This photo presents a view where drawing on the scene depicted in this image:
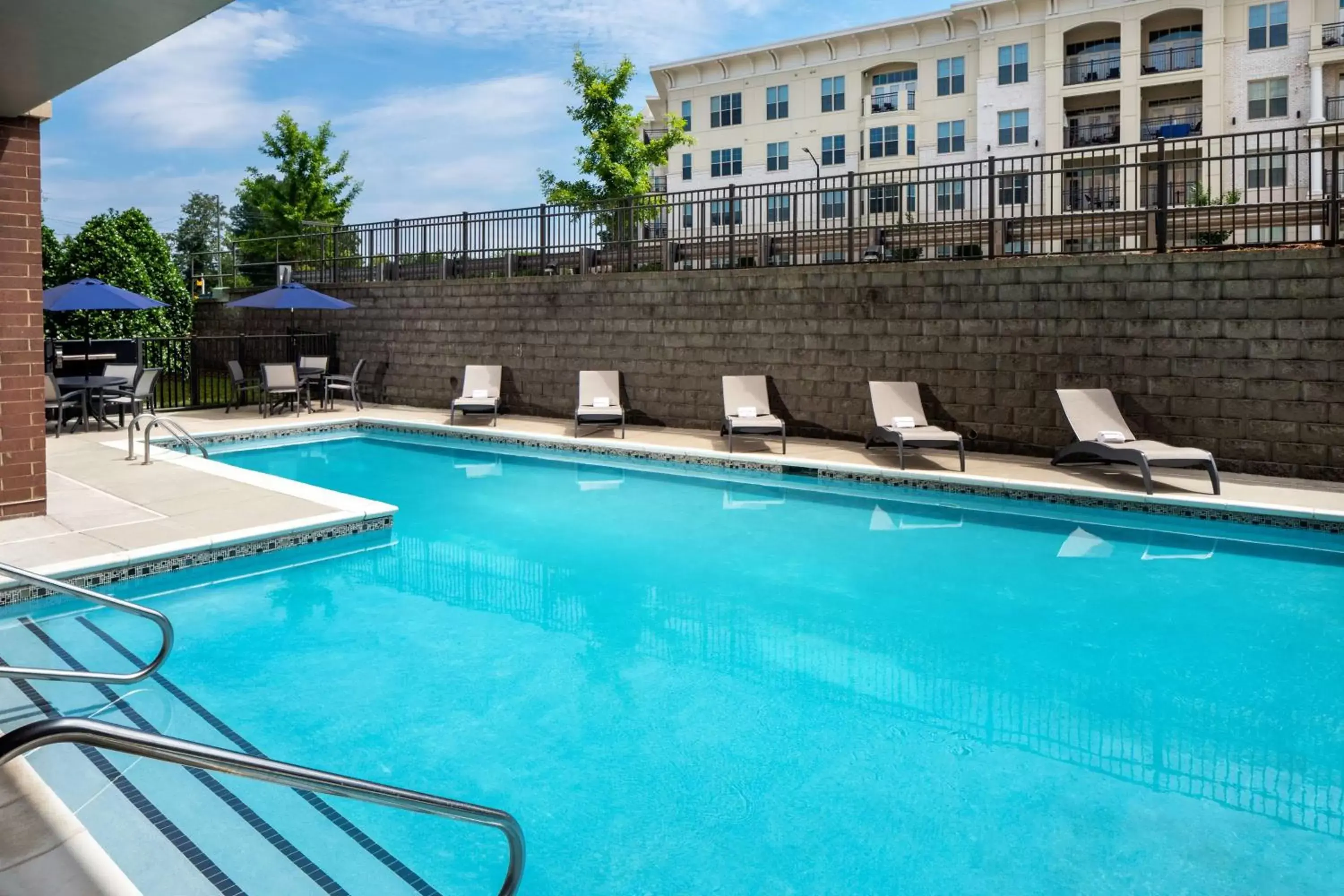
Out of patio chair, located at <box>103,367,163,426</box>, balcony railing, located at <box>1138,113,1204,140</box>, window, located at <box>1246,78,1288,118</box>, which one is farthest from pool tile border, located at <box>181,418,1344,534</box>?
window, located at <box>1246,78,1288,118</box>

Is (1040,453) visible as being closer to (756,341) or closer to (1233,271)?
(1233,271)

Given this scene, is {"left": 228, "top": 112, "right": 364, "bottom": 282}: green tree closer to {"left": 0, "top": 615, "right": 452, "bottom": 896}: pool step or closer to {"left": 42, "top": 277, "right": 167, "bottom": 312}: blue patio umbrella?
{"left": 42, "top": 277, "right": 167, "bottom": 312}: blue patio umbrella

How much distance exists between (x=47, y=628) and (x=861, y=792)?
467cm

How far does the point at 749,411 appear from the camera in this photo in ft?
37.7

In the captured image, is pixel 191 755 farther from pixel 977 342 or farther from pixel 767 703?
pixel 977 342

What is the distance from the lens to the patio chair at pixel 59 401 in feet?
39.5

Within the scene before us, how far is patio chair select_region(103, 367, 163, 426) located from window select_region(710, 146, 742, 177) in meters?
31.7

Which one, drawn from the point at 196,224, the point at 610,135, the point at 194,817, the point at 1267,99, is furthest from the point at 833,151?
the point at 196,224

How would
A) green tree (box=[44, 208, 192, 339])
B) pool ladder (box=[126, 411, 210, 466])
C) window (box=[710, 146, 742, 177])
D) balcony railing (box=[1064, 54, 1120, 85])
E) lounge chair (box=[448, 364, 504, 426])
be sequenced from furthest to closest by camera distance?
window (box=[710, 146, 742, 177]), balcony railing (box=[1064, 54, 1120, 85]), green tree (box=[44, 208, 192, 339]), lounge chair (box=[448, 364, 504, 426]), pool ladder (box=[126, 411, 210, 466])

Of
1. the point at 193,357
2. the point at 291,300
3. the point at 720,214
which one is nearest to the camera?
the point at 720,214

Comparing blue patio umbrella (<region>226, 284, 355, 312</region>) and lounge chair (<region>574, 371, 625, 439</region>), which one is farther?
blue patio umbrella (<region>226, 284, 355, 312</region>)

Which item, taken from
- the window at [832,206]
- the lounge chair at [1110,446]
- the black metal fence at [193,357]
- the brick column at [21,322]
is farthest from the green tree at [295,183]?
the lounge chair at [1110,446]

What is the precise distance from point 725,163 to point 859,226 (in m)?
30.5

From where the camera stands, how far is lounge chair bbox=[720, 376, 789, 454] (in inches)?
440
